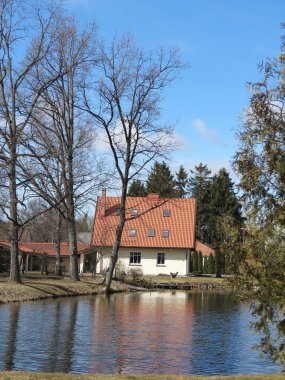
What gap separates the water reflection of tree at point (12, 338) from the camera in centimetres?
1169

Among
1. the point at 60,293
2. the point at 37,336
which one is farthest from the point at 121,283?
the point at 37,336

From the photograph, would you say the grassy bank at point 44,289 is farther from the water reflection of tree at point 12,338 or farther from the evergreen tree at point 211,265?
the evergreen tree at point 211,265

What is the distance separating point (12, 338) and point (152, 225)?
4230cm

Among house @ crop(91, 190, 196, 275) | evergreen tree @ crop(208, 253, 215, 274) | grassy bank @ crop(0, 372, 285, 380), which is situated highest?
house @ crop(91, 190, 196, 275)

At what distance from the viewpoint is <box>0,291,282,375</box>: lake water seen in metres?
12.1

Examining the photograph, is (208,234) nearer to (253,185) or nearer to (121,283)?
(121,283)

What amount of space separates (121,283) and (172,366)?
28.1 m

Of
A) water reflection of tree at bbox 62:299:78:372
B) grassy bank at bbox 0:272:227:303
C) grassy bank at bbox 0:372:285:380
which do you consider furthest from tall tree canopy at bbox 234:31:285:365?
grassy bank at bbox 0:272:227:303

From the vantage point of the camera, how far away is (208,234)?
77.8 metres

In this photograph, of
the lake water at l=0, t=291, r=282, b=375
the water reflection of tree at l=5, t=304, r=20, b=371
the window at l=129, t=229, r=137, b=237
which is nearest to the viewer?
the water reflection of tree at l=5, t=304, r=20, b=371

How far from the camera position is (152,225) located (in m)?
56.9

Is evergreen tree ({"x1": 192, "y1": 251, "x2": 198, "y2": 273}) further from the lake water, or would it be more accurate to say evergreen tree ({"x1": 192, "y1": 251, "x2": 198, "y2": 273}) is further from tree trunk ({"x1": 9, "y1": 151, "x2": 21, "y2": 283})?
the lake water

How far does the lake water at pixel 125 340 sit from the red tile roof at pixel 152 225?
99.4 feet

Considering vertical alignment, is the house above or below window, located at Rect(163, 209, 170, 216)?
below
